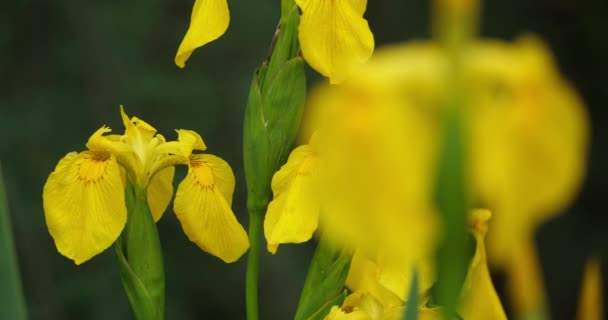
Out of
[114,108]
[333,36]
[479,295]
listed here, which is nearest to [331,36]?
[333,36]

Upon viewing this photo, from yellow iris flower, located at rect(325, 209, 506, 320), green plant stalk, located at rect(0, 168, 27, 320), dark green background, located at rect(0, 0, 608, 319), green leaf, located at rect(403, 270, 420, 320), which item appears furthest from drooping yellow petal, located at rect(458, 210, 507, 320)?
dark green background, located at rect(0, 0, 608, 319)

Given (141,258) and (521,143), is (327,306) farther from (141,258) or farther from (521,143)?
(521,143)

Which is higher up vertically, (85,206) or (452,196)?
(452,196)

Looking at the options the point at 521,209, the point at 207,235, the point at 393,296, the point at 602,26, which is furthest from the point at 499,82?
the point at 602,26

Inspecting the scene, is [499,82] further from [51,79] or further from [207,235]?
[51,79]

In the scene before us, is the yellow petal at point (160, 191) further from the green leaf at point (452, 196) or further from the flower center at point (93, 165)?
the green leaf at point (452, 196)

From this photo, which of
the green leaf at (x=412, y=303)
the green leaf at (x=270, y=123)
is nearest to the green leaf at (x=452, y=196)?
the green leaf at (x=412, y=303)
